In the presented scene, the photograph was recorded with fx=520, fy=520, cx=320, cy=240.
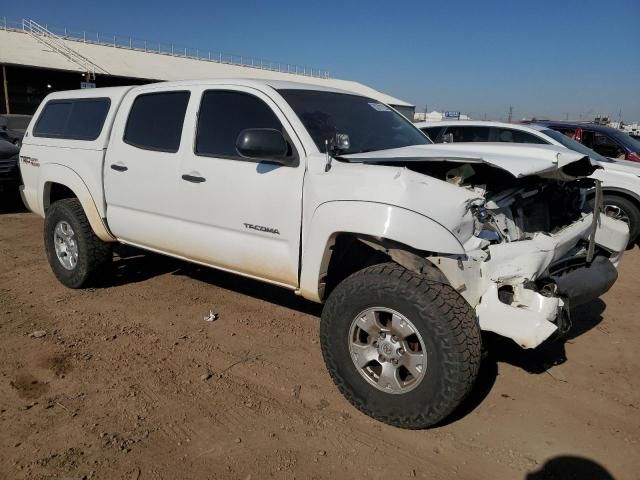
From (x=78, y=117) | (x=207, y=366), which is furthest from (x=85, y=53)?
(x=207, y=366)

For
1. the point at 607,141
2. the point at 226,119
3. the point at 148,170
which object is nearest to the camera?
the point at 226,119

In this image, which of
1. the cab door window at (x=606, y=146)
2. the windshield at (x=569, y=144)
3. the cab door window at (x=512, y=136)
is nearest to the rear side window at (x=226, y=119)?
the cab door window at (x=512, y=136)

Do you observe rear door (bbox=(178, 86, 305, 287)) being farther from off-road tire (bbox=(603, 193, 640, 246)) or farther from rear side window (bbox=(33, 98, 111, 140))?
off-road tire (bbox=(603, 193, 640, 246))

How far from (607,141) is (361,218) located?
829 cm

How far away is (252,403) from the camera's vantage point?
324 cm

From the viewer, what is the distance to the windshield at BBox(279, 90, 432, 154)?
142 inches

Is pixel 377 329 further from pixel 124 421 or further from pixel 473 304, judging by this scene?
pixel 124 421

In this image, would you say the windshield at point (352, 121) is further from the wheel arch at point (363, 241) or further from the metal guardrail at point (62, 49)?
the metal guardrail at point (62, 49)

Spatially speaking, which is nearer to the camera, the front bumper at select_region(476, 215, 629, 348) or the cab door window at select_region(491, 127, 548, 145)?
the front bumper at select_region(476, 215, 629, 348)

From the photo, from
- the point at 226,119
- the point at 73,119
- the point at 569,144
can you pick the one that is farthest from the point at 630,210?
the point at 73,119

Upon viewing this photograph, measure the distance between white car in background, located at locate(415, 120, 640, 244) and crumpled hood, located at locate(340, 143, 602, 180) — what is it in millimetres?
3125

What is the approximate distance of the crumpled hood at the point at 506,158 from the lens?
2934mm

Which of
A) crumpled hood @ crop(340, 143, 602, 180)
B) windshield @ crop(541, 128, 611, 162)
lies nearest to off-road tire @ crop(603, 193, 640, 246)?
windshield @ crop(541, 128, 611, 162)

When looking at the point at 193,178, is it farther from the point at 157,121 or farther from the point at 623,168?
the point at 623,168
